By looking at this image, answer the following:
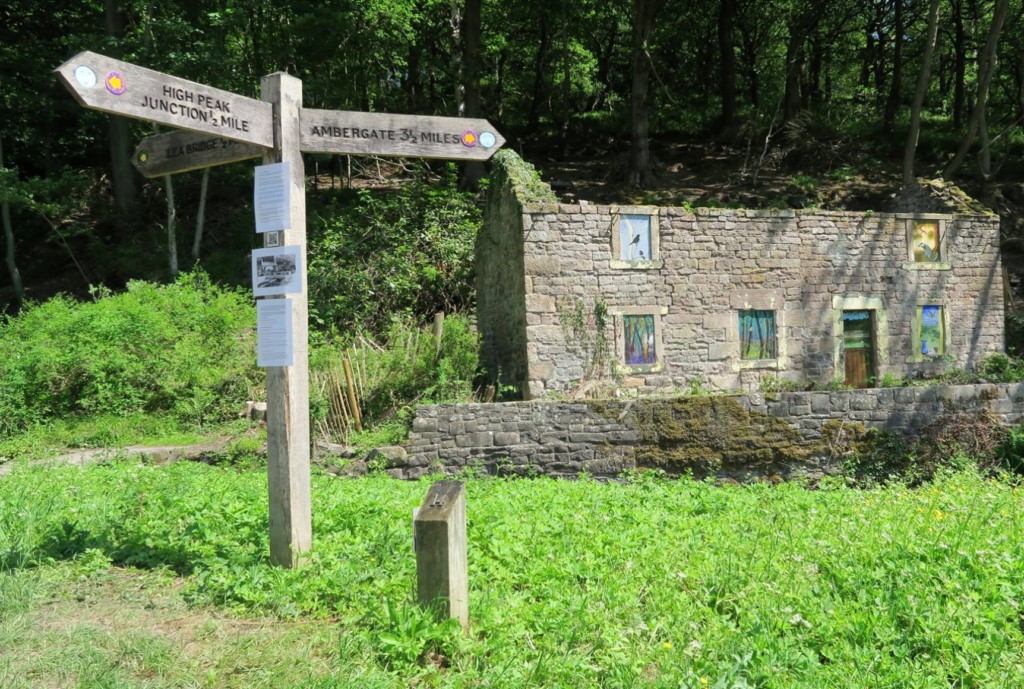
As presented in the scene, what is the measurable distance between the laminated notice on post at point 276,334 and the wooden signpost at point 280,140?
0.05 m

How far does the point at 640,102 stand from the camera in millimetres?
22156

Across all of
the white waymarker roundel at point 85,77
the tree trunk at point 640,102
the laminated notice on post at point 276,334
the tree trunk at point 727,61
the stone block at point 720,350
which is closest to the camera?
the white waymarker roundel at point 85,77

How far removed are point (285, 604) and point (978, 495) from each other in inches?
267

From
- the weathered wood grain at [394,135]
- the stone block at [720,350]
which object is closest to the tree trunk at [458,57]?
the stone block at [720,350]

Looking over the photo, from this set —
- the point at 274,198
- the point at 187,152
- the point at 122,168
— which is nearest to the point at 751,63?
the point at 122,168

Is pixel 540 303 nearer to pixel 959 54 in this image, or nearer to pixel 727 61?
pixel 727 61

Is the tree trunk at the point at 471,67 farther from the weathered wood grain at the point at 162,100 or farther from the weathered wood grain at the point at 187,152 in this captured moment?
the weathered wood grain at the point at 162,100

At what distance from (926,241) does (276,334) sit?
47.8 feet

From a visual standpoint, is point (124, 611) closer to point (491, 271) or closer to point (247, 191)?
point (491, 271)

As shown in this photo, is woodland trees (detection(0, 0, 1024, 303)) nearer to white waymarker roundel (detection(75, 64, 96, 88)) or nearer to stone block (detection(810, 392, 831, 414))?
stone block (detection(810, 392, 831, 414))

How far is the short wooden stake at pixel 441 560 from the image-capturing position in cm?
394

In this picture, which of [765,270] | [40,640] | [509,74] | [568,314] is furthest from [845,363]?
[509,74]

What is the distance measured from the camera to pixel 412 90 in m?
26.3

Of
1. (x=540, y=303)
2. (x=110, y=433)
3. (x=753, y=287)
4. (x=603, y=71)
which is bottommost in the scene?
(x=110, y=433)
